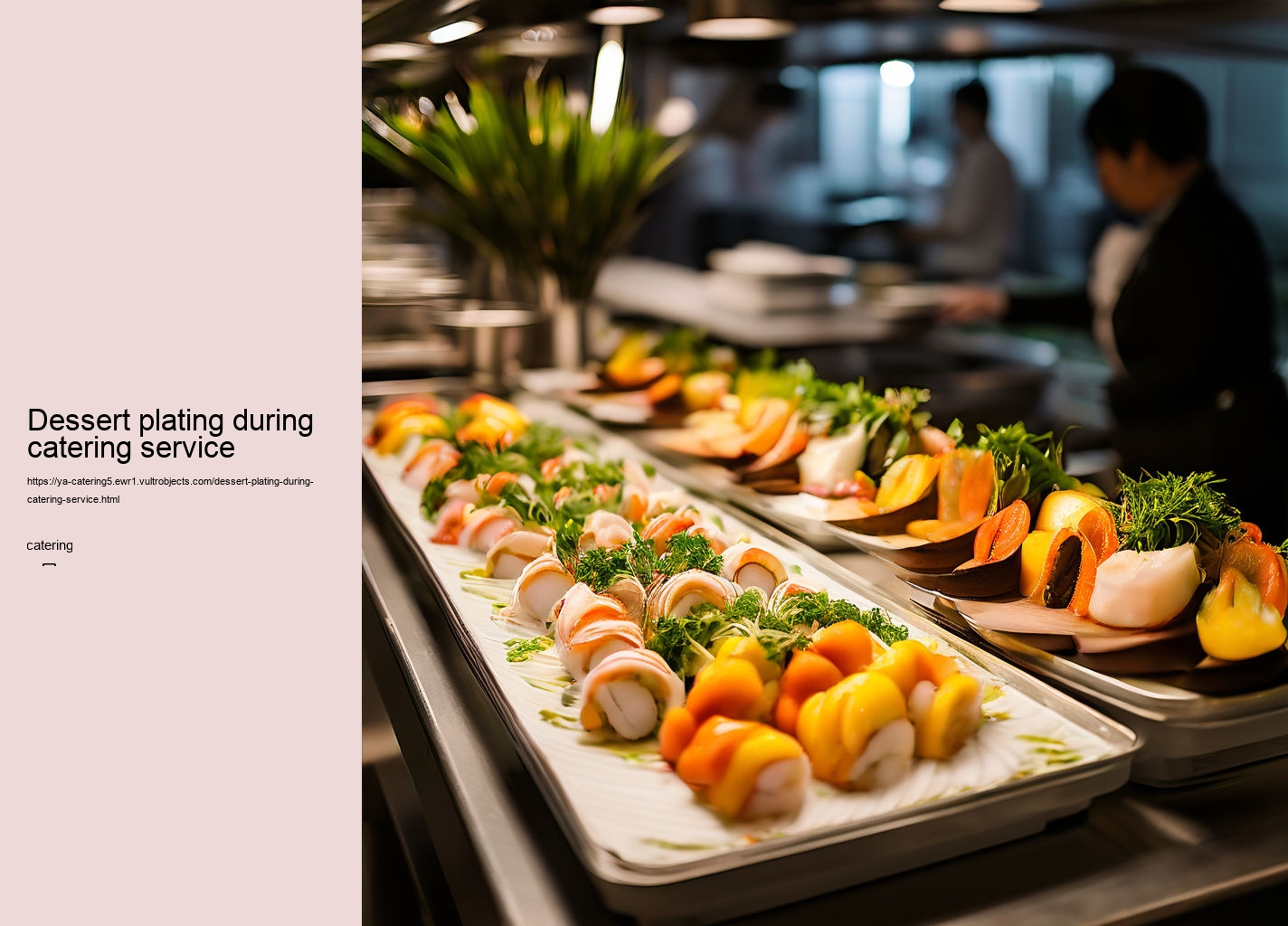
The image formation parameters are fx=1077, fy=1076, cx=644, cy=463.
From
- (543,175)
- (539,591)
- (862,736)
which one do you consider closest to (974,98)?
(543,175)

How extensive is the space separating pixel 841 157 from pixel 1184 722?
6.54m

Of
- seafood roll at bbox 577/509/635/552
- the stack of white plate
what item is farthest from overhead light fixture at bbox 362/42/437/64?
the stack of white plate

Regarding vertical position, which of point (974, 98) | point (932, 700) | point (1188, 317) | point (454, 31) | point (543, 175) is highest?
point (974, 98)

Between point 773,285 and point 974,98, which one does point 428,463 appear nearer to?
point 773,285

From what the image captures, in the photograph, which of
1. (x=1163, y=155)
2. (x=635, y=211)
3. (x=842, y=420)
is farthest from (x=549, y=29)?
(x=1163, y=155)

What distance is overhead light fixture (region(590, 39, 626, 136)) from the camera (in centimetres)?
232

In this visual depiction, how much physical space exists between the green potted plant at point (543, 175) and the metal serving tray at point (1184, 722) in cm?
177

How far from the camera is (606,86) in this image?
96.7 inches

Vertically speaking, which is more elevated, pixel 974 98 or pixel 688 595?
pixel 974 98

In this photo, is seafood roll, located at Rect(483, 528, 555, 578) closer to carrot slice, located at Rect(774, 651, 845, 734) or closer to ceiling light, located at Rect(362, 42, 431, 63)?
carrot slice, located at Rect(774, 651, 845, 734)

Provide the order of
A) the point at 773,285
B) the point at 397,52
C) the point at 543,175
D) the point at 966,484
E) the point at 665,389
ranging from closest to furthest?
the point at 966,484 < the point at 397,52 < the point at 665,389 < the point at 543,175 < the point at 773,285

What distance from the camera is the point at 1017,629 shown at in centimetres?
103

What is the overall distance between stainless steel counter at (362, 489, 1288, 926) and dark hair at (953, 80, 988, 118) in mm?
3897
